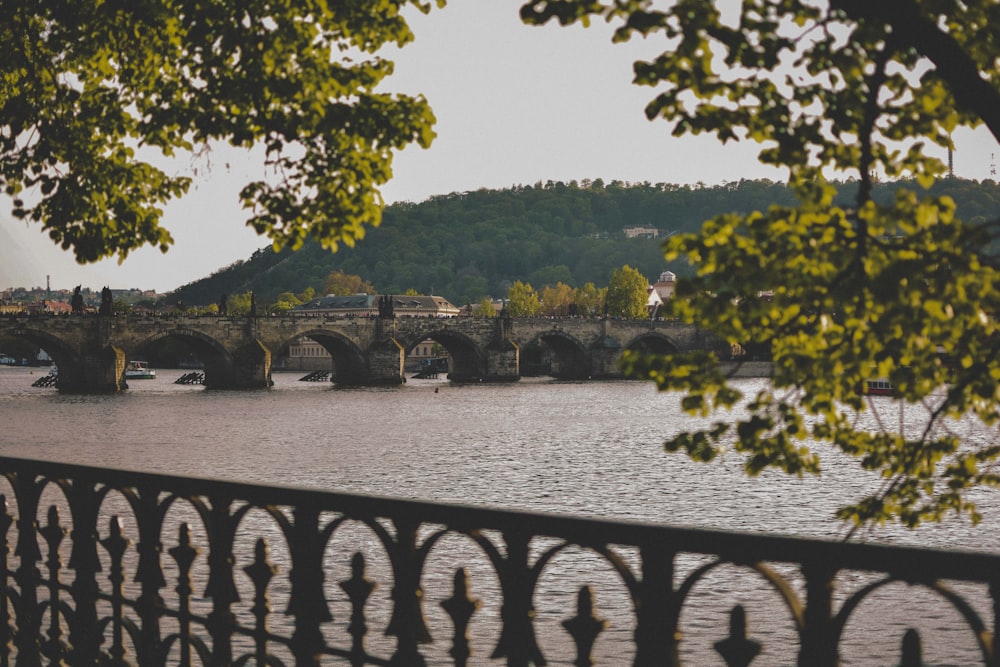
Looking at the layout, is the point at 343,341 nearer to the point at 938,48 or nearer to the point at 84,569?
the point at 84,569

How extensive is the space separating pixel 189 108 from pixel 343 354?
82.7 meters

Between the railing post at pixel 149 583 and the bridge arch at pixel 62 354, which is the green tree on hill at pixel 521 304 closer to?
the bridge arch at pixel 62 354

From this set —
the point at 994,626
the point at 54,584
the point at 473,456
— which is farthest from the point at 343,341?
the point at 994,626

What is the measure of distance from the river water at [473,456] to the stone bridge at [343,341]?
5.84 metres

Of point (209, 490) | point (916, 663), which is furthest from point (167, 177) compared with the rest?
point (916, 663)

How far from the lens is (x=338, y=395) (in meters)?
71.0

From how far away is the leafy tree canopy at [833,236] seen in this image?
3.37 metres

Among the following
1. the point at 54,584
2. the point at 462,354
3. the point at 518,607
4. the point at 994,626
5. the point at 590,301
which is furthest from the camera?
the point at 590,301

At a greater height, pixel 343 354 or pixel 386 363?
pixel 343 354

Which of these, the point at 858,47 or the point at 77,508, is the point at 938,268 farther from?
the point at 77,508

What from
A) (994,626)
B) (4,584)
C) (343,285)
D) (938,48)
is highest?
(343,285)

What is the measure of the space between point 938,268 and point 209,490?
2480mm

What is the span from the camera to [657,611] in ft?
8.84

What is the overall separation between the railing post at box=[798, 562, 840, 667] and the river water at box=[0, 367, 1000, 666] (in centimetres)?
1115
